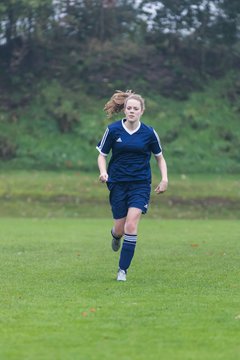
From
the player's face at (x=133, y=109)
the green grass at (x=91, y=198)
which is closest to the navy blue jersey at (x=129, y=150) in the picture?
the player's face at (x=133, y=109)

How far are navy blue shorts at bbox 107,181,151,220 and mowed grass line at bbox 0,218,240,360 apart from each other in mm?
922

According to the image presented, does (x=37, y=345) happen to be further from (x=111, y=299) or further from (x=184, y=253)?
(x=184, y=253)

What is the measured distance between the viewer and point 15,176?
34.6m

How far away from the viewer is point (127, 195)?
38.9 feet

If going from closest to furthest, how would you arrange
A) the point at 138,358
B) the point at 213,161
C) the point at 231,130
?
the point at 138,358 < the point at 213,161 < the point at 231,130

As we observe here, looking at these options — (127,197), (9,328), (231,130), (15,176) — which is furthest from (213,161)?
(9,328)

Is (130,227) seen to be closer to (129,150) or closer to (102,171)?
(102,171)

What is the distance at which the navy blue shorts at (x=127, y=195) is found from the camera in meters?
11.8

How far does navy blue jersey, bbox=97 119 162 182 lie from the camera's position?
38.8 feet

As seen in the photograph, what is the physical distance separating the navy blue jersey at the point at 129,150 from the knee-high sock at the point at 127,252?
2.56 feet

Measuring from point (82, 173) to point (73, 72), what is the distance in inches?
341

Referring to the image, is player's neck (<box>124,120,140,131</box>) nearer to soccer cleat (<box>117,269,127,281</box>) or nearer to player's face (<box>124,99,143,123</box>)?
player's face (<box>124,99,143,123</box>)

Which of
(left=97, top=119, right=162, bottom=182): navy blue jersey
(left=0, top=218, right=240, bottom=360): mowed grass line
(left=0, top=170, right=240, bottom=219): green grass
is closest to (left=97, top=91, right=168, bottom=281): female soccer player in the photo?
(left=97, top=119, right=162, bottom=182): navy blue jersey

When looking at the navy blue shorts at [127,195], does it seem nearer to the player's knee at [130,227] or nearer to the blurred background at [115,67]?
the player's knee at [130,227]
